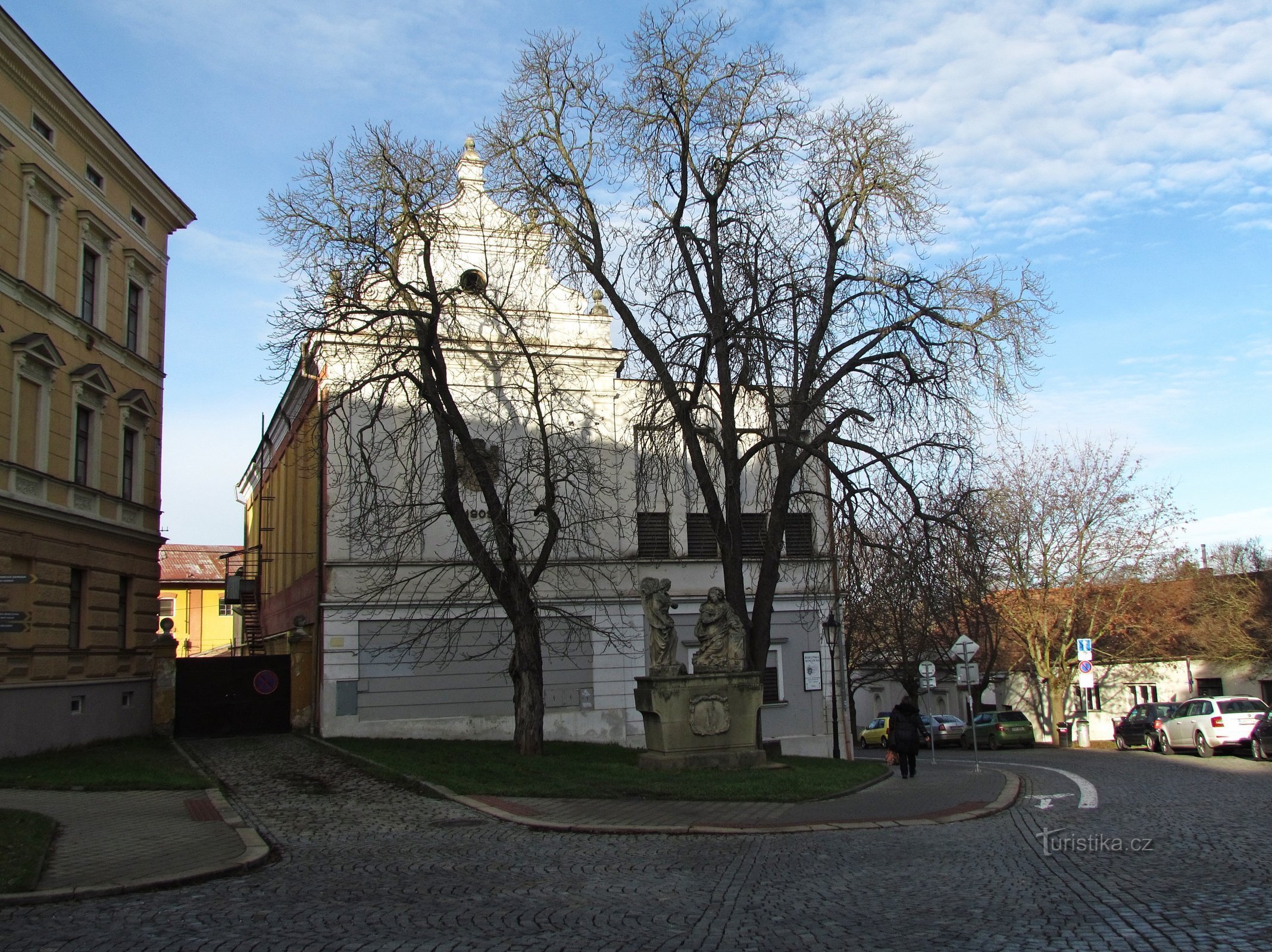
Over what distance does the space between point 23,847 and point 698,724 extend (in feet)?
33.7

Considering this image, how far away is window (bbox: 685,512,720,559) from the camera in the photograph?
29.3 meters

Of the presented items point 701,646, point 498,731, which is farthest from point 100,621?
point 701,646

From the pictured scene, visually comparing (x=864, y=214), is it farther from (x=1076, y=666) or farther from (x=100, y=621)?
(x=1076, y=666)

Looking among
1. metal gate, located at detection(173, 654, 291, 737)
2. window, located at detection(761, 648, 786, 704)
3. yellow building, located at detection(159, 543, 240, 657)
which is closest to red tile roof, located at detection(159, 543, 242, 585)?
yellow building, located at detection(159, 543, 240, 657)

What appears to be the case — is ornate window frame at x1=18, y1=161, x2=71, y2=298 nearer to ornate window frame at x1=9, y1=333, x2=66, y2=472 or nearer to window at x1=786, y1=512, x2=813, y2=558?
ornate window frame at x1=9, y1=333, x2=66, y2=472

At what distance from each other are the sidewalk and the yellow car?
123 feet

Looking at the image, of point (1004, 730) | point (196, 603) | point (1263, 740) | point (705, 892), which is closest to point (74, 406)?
point (705, 892)

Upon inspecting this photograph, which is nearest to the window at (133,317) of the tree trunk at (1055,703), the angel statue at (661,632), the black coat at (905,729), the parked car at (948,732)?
the angel statue at (661,632)

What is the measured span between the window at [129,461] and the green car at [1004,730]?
30.1m

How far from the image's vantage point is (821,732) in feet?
96.0

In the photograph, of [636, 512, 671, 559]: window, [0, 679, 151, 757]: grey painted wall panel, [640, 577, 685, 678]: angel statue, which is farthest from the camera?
[636, 512, 671, 559]: window

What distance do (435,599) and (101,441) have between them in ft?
27.0

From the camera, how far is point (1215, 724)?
26.1 meters

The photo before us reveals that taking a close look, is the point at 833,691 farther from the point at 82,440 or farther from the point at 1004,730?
the point at 82,440
